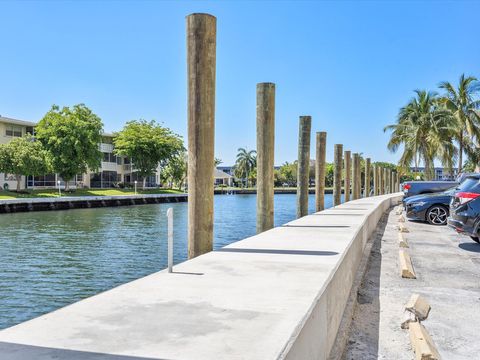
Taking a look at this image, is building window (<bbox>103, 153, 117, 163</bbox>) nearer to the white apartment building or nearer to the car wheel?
the white apartment building

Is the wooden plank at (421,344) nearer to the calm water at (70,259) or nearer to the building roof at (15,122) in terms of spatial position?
the calm water at (70,259)

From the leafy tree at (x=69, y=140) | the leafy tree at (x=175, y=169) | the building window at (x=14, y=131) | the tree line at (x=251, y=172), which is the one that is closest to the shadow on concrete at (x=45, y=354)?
the leafy tree at (x=69, y=140)

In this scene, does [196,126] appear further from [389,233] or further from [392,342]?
[389,233]

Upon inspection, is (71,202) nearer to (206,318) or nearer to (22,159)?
(22,159)

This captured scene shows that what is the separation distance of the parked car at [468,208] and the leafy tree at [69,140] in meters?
46.7

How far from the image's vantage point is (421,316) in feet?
18.3

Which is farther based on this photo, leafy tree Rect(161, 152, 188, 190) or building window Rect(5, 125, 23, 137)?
leafy tree Rect(161, 152, 188, 190)

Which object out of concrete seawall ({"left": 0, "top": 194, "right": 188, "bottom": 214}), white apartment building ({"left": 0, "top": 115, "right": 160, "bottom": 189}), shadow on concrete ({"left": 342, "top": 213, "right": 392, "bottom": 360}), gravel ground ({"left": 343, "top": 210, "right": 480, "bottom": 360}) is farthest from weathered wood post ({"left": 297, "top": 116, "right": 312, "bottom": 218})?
white apartment building ({"left": 0, "top": 115, "right": 160, "bottom": 189})

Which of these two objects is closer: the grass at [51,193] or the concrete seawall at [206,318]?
the concrete seawall at [206,318]

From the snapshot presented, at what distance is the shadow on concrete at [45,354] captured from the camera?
2.82 m

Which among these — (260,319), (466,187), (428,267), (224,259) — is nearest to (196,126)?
(224,259)

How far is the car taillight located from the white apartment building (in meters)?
49.1

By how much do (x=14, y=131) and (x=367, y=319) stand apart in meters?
57.2

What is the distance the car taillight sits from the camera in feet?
34.4
